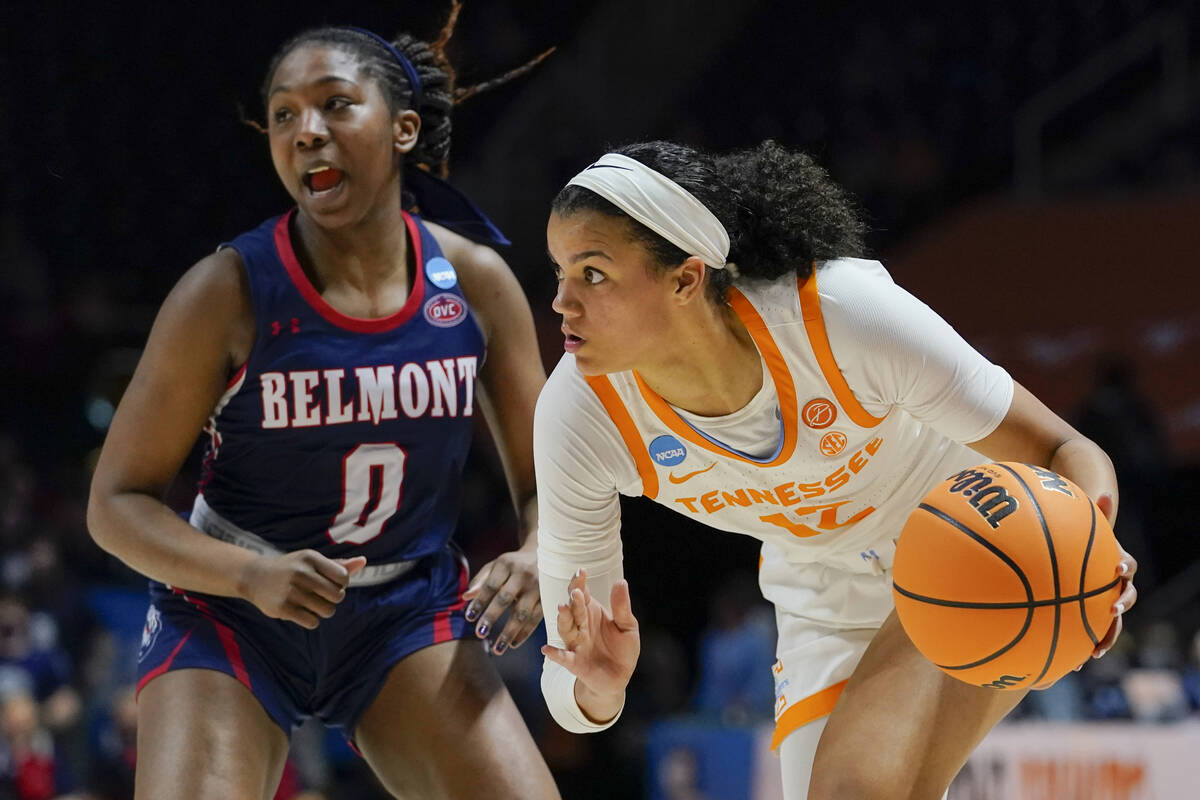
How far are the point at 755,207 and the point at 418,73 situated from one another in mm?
1159

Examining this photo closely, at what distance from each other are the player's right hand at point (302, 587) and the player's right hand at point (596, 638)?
1.46 feet

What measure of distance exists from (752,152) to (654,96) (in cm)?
1002

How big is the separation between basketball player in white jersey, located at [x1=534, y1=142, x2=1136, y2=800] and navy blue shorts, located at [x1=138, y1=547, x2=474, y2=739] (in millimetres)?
360

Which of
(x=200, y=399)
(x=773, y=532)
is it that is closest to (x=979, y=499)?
(x=773, y=532)

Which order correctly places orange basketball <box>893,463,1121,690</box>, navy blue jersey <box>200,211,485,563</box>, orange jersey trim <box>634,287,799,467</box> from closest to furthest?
orange basketball <box>893,463,1121,690</box> < orange jersey trim <box>634,287,799,467</box> < navy blue jersey <box>200,211,485,563</box>

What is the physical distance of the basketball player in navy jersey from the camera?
317 cm

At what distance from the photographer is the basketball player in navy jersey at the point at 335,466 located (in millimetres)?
3172

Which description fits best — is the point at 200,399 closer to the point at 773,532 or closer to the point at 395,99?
the point at 395,99

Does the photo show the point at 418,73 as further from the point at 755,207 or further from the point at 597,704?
the point at 597,704

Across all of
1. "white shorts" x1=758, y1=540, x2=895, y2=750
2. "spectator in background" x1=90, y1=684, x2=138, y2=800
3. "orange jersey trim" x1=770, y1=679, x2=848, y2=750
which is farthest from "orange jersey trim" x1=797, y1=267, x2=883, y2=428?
"spectator in background" x1=90, y1=684, x2=138, y2=800

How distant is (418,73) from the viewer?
3.79 m

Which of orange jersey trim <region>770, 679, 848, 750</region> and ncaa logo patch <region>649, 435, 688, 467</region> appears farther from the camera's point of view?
orange jersey trim <region>770, 679, 848, 750</region>

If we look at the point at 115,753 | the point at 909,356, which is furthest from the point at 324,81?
the point at 115,753

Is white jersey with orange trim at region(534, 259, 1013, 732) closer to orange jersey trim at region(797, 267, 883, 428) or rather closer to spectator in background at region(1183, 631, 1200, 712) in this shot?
orange jersey trim at region(797, 267, 883, 428)
